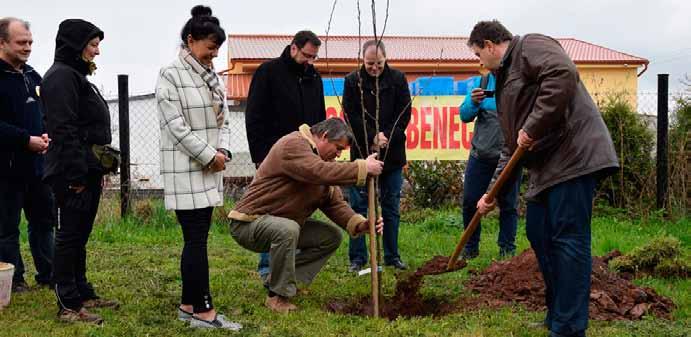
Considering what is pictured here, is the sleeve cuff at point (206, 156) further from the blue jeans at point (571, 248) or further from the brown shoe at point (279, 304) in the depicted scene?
the blue jeans at point (571, 248)

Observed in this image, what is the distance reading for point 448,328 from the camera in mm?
4578

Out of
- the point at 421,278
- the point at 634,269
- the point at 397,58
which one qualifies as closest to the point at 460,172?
the point at 634,269

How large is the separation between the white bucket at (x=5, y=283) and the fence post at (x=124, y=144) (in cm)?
409

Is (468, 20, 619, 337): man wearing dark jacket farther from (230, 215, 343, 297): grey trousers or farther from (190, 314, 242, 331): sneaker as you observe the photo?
(190, 314, 242, 331): sneaker

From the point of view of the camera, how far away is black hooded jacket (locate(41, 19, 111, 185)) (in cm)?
440

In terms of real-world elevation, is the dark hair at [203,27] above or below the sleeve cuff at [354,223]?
above

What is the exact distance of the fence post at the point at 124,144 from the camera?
918 cm

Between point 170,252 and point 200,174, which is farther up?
point 200,174

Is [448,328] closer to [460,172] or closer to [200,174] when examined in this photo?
[200,174]

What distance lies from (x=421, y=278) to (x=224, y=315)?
4.65 feet

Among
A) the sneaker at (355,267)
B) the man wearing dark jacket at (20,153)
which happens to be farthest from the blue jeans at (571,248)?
the man wearing dark jacket at (20,153)

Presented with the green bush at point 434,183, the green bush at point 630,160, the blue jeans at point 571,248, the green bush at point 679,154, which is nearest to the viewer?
the blue jeans at point 571,248

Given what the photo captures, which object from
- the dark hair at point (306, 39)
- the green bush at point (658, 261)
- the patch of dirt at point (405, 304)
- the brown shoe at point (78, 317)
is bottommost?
the patch of dirt at point (405, 304)

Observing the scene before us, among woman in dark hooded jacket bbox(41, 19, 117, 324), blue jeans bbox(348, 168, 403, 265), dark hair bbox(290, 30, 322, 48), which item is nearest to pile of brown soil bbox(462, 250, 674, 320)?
blue jeans bbox(348, 168, 403, 265)
